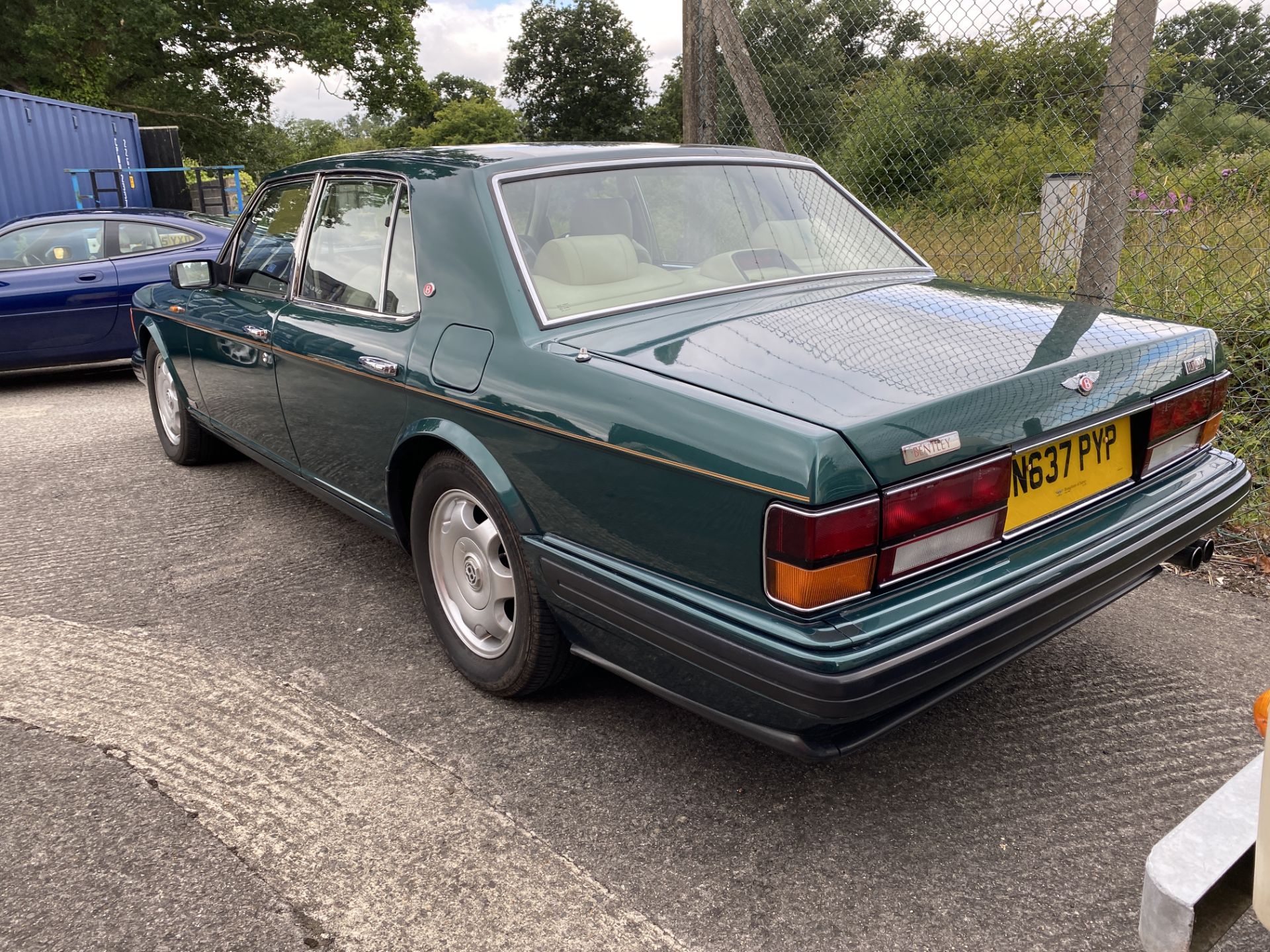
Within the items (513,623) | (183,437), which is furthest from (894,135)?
(183,437)

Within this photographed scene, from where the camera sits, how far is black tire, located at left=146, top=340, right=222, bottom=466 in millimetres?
5066

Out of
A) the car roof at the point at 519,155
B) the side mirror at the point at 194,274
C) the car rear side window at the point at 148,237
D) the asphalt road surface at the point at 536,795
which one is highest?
the car roof at the point at 519,155

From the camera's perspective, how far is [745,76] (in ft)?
18.3

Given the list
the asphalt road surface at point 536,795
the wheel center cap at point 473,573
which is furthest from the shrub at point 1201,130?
the wheel center cap at point 473,573

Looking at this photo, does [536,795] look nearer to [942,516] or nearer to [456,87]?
[942,516]

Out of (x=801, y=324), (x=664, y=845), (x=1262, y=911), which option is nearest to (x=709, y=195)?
(x=801, y=324)

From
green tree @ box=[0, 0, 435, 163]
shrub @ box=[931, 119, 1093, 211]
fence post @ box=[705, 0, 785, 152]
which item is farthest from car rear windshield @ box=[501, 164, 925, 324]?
green tree @ box=[0, 0, 435, 163]

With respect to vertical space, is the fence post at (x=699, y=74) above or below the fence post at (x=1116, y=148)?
above

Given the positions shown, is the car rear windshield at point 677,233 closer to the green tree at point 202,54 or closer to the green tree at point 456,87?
the green tree at point 202,54

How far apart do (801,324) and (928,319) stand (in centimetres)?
35

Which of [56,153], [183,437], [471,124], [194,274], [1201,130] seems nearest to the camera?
[1201,130]

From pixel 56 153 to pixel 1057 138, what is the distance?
499 inches

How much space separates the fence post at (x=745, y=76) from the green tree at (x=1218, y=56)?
1.99 meters

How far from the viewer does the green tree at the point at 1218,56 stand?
12.4ft
